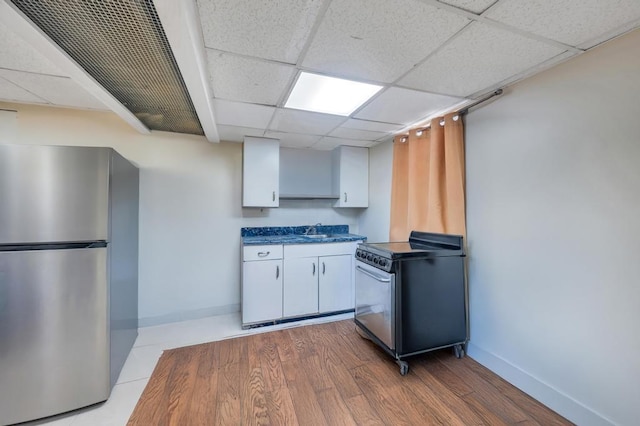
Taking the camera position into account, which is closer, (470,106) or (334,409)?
(334,409)

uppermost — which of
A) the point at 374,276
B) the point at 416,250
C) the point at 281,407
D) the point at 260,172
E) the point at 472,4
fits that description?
the point at 472,4

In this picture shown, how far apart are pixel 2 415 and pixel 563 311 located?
139 inches

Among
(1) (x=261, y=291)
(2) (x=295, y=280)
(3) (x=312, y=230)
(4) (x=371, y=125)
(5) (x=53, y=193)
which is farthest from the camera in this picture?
(3) (x=312, y=230)

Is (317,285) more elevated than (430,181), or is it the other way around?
(430,181)

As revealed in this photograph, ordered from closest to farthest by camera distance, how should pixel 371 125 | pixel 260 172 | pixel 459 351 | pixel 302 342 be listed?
pixel 459 351
pixel 302 342
pixel 371 125
pixel 260 172

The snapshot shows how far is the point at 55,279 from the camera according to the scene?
1.57 metres

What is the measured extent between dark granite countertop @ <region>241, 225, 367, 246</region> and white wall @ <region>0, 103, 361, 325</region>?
14 cm

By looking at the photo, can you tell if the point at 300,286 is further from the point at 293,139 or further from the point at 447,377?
the point at 293,139

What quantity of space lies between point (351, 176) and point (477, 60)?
6.93ft

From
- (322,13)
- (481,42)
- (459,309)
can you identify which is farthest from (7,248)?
(459,309)

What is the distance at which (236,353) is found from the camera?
2.24m

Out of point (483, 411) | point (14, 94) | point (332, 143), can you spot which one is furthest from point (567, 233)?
point (14, 94)

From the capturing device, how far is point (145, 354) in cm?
222

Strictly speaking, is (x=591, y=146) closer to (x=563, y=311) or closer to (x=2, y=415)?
(x=563, y=311)
